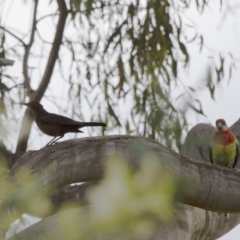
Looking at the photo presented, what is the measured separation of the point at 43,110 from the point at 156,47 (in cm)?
120

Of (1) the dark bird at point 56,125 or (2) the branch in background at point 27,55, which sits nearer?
(1) the dark bird at point 56,125

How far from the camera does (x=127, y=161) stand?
7.50 feet

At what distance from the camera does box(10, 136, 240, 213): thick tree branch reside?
2236 mm

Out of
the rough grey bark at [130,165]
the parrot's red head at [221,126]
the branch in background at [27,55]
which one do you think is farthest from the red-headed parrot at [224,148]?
the branch in background at [27,55]

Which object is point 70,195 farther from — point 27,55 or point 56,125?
point 56,125

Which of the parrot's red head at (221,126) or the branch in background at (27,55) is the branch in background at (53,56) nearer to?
the branch in background at (27,55)

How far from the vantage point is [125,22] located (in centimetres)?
→ 423

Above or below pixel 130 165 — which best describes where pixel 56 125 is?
above

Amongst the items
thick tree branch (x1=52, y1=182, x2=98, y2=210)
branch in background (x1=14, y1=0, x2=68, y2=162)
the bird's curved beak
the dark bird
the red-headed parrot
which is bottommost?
thick tree branch (x1=52, y1=182, x2=98, y2=210)

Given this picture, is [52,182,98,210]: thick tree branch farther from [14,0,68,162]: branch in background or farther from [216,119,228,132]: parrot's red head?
[216,119,228,132]: parrot's red head

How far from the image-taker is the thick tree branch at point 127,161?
224 centimetres

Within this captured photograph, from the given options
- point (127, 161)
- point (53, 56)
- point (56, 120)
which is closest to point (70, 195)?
point (53, 56)

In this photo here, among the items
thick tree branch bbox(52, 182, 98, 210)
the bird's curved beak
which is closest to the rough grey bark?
the bird's curved beak

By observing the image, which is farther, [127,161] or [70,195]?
[70,195]
